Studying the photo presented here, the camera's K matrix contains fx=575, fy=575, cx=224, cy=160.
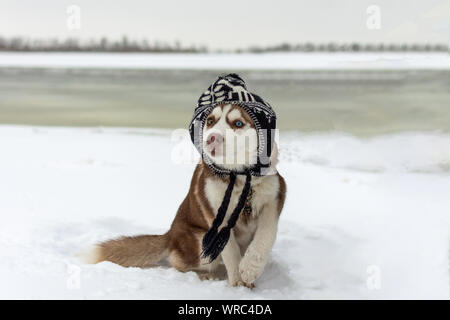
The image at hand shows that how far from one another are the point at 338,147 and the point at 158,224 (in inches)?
96.8

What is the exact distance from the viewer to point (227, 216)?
3.01 m

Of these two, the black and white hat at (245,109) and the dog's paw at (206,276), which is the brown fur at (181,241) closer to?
the dog's paw at (206,276)

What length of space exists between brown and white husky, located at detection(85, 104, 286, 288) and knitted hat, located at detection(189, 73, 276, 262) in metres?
0.03

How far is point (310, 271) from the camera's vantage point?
3418 millimetres

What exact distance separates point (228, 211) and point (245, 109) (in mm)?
539

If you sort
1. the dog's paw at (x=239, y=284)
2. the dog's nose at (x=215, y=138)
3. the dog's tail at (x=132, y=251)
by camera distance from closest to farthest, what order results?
the dog's nose at (x=215, y=138)
the dog's paw at (x=239, y=284)
the dog's tail at (x=132, y=251)

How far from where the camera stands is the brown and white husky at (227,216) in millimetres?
2871

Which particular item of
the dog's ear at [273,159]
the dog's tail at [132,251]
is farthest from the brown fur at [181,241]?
the dog's ear at [273,159]

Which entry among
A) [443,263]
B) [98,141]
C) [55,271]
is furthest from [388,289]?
[98,141]

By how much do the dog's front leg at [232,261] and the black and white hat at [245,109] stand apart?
40cm

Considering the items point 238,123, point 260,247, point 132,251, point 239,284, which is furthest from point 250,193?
point 132,251

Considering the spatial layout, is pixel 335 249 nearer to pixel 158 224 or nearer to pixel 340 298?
pixel 340 298

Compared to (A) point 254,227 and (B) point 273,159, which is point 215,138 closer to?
(B) point 273,159

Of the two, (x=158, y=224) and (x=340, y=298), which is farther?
(x=158, y=224)
